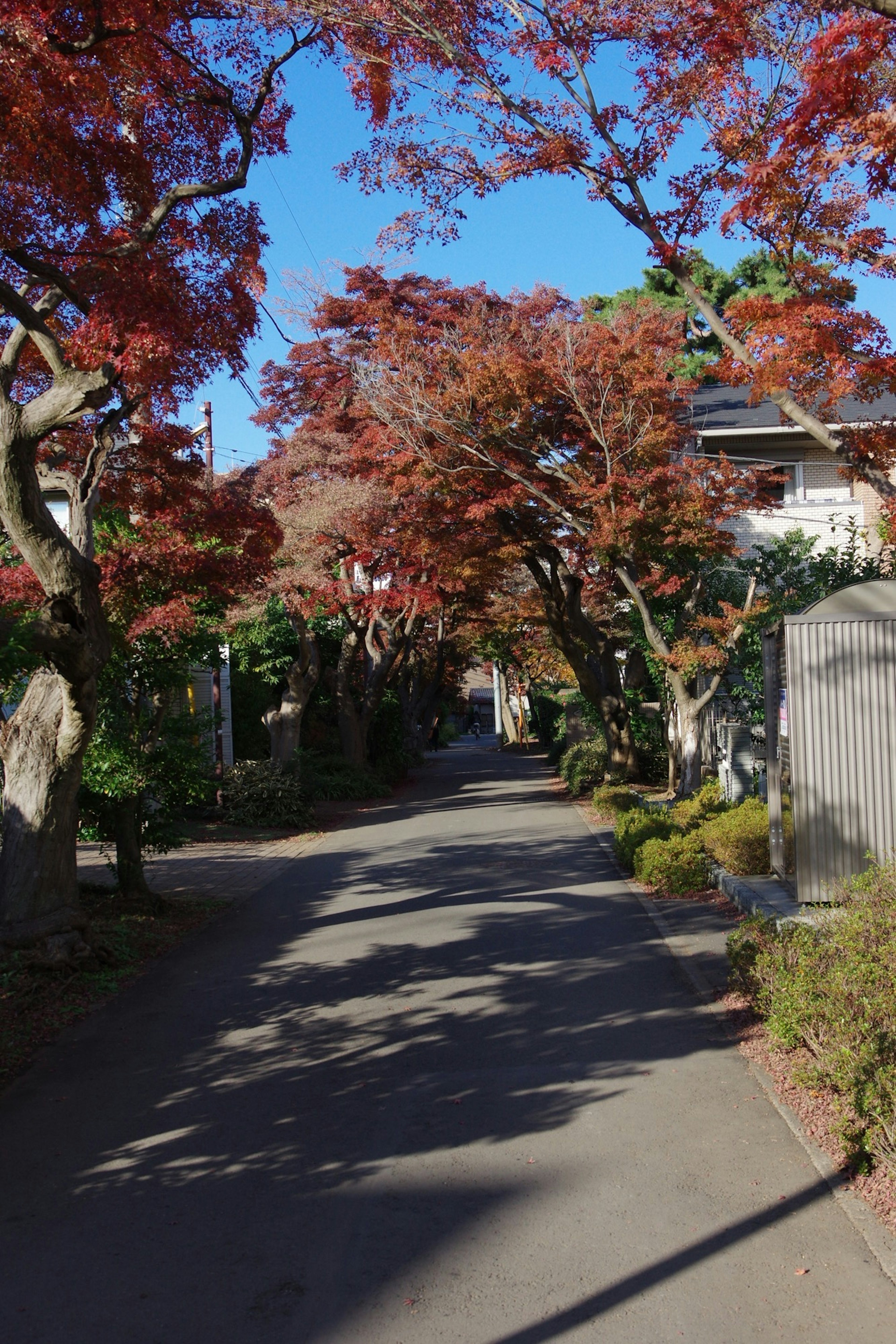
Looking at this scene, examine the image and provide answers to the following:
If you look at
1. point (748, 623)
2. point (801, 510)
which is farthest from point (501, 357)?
point (801, 510)

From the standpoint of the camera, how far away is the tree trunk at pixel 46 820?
8.30m

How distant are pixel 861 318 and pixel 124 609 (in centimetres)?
701

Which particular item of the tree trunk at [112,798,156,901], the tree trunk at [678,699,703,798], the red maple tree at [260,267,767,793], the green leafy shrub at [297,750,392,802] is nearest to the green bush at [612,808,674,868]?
the tree trunk at [678,699,703,798]

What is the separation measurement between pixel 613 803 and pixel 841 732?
10.3m

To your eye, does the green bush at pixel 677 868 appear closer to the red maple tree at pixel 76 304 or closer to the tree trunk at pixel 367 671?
the red maple tree at pixel 76 304

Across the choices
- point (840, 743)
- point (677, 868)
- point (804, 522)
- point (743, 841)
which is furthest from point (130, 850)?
point (804, 522)

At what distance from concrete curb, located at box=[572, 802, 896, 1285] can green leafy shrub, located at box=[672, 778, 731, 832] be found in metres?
2.17

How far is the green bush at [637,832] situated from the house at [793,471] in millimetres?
10404

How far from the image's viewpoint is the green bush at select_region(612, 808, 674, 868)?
12.8 metres

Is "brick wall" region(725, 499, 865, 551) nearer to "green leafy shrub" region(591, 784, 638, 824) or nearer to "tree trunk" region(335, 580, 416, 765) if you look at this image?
"green leafy shrub" region(591, 784, 638, 824)

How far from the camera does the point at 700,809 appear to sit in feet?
44.7

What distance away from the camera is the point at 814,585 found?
52.8ft

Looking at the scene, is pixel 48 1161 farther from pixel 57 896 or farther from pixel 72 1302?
pixel 57 896

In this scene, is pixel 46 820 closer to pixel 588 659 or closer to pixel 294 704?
pixel 294 704
